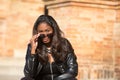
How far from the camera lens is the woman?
15.1 feet

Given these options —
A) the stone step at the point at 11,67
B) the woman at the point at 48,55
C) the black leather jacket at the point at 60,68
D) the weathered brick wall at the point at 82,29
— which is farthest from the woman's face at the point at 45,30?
the stone step at the point at 11,67

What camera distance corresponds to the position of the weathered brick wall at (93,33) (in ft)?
37.0

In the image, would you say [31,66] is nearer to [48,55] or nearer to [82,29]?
[48,55]

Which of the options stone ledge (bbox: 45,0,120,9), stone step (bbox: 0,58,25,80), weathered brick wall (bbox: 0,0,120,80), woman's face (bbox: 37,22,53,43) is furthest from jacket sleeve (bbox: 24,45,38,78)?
stone step (bbox: 0,58,25,80)

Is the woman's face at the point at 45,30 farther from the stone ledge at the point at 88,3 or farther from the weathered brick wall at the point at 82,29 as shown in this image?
the stone ledge at the point at 88,3

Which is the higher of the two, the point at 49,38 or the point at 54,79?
the point at 49,38

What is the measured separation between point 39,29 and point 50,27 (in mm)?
125

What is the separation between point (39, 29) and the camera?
470 centimetres

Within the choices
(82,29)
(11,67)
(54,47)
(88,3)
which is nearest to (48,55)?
(54,47)

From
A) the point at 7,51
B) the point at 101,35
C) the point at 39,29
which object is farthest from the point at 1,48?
the point at 39,29

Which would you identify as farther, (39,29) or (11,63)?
Result: (11,63)

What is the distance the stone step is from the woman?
708cm

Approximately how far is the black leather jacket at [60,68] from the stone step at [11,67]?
7.11 meters

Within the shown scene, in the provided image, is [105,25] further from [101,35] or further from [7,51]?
[7,51]
